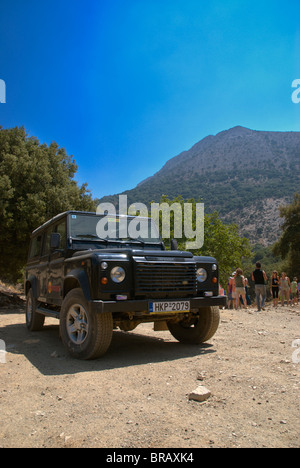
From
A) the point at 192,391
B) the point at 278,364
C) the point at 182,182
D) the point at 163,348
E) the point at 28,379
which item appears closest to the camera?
the point at 192,391

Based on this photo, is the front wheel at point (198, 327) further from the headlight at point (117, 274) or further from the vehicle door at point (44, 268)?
the vehicle door at point (44, 268)

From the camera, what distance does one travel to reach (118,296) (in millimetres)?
4395

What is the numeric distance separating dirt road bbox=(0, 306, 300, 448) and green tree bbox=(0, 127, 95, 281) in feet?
27.1

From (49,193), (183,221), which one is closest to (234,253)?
(183,221)

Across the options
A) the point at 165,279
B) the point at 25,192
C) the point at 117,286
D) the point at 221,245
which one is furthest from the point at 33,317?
the point at 221,245

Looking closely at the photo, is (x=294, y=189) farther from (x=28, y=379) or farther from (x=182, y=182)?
(x=28, y=379)

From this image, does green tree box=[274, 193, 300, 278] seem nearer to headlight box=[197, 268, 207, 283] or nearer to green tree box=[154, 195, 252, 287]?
green tree box=[154, 195, 252, 287]

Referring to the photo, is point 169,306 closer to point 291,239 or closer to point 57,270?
point 57,270

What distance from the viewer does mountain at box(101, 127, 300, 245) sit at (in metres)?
94.9

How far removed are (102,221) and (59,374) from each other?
2.70m

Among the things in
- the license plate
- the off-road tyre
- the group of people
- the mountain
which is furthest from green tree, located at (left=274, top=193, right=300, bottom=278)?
the mountain

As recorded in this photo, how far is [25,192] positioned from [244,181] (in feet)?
409
